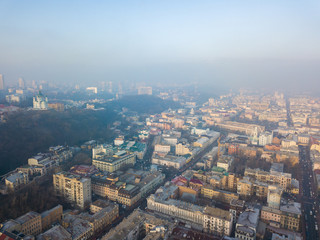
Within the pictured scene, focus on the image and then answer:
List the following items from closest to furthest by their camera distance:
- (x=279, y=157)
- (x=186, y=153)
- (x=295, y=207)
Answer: (x=295, y=207) → (x=279, y=157) → (x=186, y=153)

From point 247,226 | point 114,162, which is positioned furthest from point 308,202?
point 114,162

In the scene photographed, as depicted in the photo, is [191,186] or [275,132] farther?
[275,132]

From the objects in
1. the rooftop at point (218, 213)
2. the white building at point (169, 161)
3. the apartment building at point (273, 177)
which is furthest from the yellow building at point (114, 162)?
the apartment building at point (273, 177)

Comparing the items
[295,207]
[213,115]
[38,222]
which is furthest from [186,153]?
[213,115]

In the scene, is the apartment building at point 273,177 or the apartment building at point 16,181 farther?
the apartment building at point 273,177

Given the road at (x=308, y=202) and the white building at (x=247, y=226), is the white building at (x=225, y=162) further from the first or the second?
the white building at (x=247, y=226)

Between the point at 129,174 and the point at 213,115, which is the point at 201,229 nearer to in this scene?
the point at 129,174

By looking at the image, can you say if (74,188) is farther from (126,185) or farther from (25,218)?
(25,218)
